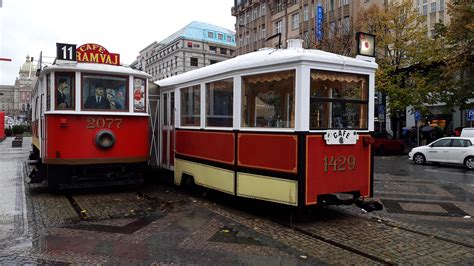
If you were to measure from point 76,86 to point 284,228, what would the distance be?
5407 mm

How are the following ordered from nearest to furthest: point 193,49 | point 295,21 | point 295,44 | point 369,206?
point 369,206, point 295,44, point 295,21, point 193,49

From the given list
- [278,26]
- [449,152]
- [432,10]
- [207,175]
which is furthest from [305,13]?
[207,175]

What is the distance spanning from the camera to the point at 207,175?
8.28 m

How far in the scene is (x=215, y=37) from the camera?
9038cm

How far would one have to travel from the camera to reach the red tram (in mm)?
8781

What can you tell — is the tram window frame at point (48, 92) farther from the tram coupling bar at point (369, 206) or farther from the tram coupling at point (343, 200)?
the tram coupling bar at point (369, 206)

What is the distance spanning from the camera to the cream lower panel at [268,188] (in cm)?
645

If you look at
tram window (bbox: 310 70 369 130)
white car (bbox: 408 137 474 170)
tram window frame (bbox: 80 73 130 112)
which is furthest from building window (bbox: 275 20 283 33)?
tram window (bbox: 310 70 369 130)

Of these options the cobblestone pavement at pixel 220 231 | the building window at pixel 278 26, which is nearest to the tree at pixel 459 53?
the cobblestone pavement at pixel 220 231

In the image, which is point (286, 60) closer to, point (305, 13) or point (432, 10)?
point (432, 10)

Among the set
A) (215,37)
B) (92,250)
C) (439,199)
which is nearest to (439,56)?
(439,199)

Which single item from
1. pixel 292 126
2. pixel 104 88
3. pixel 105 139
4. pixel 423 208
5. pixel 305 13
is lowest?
pixel 423 208

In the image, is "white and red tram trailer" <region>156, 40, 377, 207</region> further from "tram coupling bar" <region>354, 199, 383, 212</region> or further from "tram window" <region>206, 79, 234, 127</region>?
"tram coupling bar" <region>354, 199, 383, 212</region>

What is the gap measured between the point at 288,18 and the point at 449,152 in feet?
126
